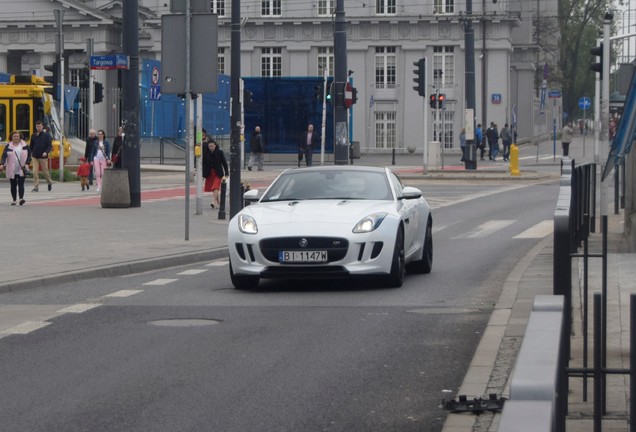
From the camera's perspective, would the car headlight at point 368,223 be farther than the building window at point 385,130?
No

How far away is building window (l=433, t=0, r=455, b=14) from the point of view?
8581 centimetres

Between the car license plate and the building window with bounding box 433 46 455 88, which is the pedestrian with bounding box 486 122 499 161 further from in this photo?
the car license plate

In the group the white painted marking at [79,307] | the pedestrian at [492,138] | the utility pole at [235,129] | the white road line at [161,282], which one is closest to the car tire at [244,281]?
the white road line at [161,282]

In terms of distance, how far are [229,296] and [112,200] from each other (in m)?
15.7

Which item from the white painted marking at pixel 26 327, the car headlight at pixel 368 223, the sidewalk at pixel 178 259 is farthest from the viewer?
the car headlight at pixel 368 223

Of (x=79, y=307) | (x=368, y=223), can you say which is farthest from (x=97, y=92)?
(x=79, y=307)

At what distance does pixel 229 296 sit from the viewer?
14805 millimetres

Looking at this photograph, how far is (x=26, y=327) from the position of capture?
12.1 meters

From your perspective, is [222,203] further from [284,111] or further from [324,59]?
[324,59]

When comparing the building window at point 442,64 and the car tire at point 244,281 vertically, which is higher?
the building window at point 442,64

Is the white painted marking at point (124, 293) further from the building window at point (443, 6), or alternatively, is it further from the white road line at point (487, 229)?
the building window at point (443, 6)

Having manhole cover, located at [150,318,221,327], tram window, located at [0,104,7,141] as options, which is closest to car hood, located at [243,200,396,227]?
manhole cover, located at [150,318,221,327]

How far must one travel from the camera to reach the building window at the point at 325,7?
285ft

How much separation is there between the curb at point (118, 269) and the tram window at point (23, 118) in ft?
106
